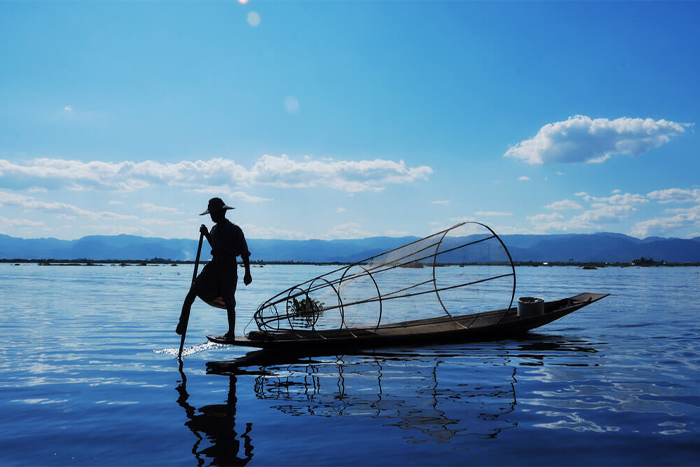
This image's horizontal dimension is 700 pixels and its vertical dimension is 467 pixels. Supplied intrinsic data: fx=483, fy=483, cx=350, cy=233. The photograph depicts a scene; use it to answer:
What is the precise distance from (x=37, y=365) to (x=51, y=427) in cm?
401

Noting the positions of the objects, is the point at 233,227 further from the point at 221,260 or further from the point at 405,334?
the point at 405,334

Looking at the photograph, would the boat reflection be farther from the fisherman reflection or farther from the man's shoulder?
the man's shoulder

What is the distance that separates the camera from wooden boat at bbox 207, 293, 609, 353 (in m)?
9.12

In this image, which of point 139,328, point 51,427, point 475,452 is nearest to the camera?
point 475,452

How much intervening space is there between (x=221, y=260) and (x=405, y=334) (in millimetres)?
4098

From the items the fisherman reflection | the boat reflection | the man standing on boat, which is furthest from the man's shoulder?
the fisherman reflection

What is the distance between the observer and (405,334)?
10000mm

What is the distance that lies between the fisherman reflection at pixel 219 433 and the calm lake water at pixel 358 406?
0.06 ft

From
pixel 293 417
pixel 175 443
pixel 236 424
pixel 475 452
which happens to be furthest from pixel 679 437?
pixel 175 443

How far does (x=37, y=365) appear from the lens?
8.49 metres

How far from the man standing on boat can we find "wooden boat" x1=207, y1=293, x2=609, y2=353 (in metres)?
0.79

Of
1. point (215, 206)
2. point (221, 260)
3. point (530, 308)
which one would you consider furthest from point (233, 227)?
point (530, 308)

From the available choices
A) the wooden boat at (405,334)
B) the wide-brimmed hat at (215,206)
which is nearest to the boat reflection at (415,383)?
the wooden boat at (405,334)

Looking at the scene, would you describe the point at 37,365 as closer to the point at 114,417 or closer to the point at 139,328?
the point at 114,417
